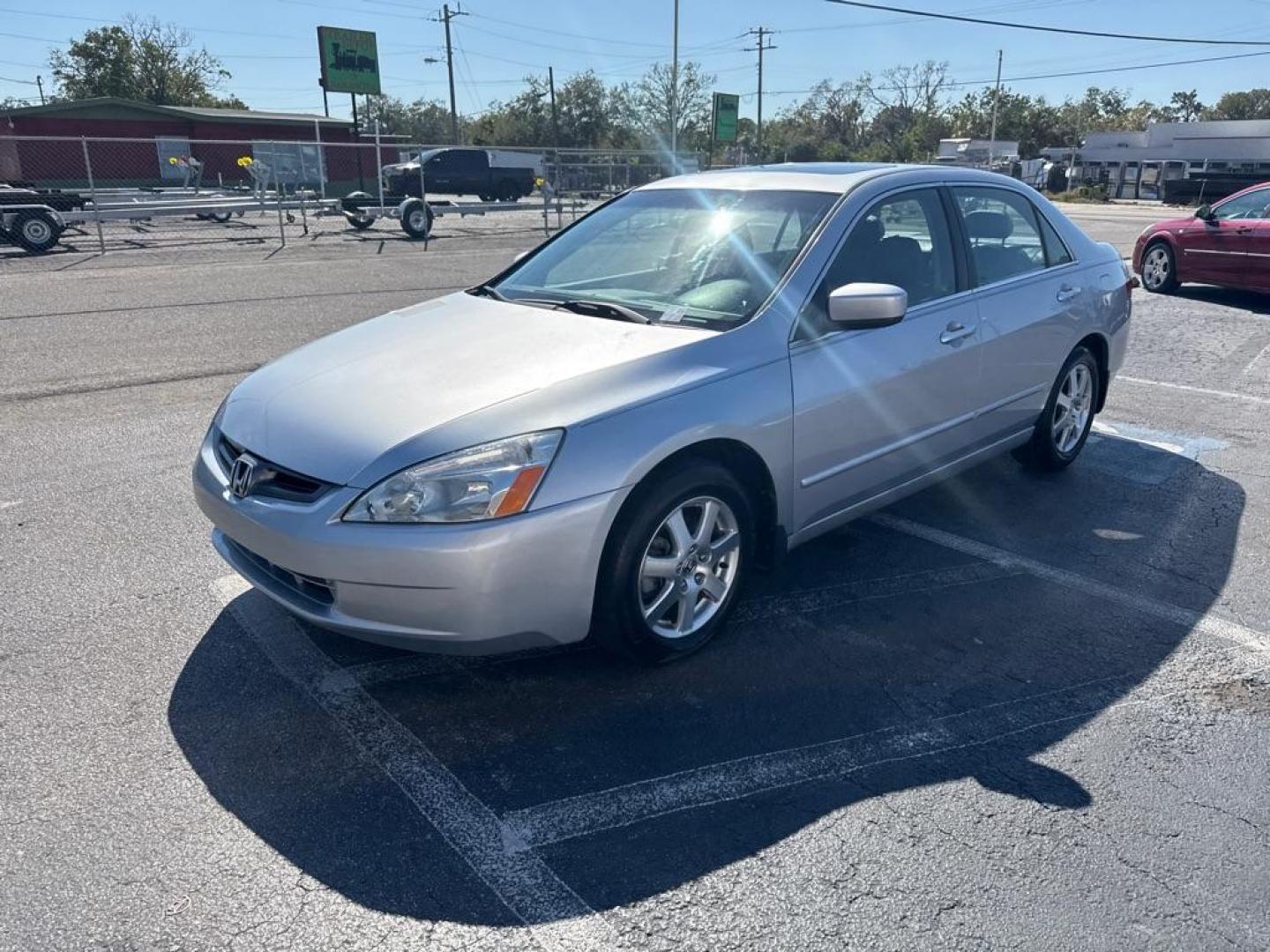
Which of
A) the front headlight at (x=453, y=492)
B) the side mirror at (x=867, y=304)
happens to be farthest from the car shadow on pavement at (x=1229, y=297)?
the front headlight at (x=453, y=492)

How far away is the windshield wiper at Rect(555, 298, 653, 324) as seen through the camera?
12.5ft

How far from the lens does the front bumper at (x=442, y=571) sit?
289 cm

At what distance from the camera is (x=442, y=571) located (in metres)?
2.88

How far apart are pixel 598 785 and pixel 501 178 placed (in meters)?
35.0

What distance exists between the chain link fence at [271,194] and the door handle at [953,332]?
1456 cm

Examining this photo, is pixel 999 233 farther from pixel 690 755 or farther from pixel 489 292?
pixel 690 755

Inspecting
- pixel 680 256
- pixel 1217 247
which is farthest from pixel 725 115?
pixel 680 256

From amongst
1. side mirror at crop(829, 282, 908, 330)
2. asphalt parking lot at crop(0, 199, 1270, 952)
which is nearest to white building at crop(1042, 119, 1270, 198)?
asphalt parking lot at crop(0, 199, 1270, 952)

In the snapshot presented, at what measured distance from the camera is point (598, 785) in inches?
113

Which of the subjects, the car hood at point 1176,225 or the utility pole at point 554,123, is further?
the utility pole at point 554,123

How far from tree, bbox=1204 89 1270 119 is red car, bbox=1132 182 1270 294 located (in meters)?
104

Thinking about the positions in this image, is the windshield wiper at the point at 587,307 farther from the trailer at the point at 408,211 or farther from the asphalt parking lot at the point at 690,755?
the trailer at the point at 408,211

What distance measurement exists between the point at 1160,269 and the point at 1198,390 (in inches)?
249

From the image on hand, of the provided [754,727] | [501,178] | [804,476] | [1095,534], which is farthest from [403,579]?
[501,178]
